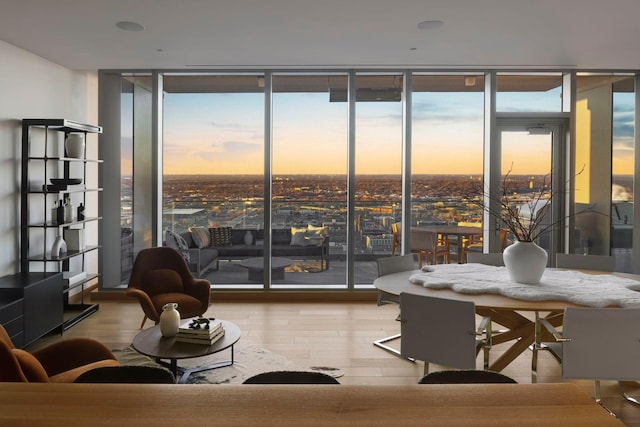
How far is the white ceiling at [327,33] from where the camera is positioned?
390cm

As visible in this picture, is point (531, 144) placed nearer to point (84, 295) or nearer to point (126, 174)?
point (126, 174)

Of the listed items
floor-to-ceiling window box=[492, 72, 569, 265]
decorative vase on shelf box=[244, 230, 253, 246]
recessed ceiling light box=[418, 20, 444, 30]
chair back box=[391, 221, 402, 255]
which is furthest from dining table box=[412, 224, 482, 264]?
recessed ceiling light box=[418, 20, 444, 30]

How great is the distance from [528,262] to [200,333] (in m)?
2.28

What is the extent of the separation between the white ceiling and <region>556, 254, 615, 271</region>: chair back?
194cm

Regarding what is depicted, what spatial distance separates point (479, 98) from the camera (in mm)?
6309

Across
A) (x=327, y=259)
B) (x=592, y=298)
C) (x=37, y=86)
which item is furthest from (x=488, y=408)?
(x=37, y=86)

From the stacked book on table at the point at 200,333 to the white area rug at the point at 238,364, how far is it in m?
0.41

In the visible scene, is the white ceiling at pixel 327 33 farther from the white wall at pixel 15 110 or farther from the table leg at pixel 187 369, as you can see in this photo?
the table leg at pixel 187 369

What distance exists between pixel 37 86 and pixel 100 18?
1.68 metres

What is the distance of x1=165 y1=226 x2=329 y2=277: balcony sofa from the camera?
252 inches

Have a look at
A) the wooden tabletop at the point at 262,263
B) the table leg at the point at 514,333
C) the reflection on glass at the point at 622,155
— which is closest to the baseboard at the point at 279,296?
the wooden tabletop at the point at 262,263

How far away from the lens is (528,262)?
11.9 ft

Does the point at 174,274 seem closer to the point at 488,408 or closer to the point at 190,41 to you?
the point at 190,41

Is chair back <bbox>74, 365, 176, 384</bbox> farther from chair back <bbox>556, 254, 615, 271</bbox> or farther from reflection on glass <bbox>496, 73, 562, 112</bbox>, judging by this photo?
reflection on glass <bbox>496, 73, 562, 112</bbox>
